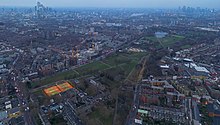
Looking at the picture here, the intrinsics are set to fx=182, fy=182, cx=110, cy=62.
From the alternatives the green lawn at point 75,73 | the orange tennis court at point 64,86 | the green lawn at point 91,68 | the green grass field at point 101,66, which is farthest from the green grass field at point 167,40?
the orange tennis court at point 64,86

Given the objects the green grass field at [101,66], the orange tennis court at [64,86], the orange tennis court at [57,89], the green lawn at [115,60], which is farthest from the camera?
the green lawn at [115,60]

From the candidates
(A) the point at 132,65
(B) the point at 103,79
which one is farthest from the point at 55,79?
(A) the point at 132,65

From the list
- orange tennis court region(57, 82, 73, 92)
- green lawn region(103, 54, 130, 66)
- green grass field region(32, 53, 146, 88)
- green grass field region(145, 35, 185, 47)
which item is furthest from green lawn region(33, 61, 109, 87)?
green grass field region(145, 35, 185, 47)

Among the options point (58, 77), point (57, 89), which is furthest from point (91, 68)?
point (57, 89)

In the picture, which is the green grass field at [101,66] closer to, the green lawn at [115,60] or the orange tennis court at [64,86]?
the green lawn at [115,60]

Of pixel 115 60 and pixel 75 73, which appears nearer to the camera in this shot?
pixel 75 73

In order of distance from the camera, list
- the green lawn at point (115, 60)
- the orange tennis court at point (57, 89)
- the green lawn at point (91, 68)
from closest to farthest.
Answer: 1. the orange tennis court at point (57, 89)
2. the green lawn at point (91, 68)
3. the green lawn at point (115, 60)

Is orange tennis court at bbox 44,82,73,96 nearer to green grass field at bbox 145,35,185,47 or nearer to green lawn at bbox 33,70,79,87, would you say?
green lawn at bbox 33,70,79,87

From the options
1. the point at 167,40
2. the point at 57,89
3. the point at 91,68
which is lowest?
the point at 57,89

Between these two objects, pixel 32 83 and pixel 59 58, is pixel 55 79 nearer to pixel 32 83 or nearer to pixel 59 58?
pixel 32 83

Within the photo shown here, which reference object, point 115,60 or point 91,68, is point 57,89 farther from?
point 115,60

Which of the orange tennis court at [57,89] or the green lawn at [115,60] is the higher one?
the green lawn at [115,60]
